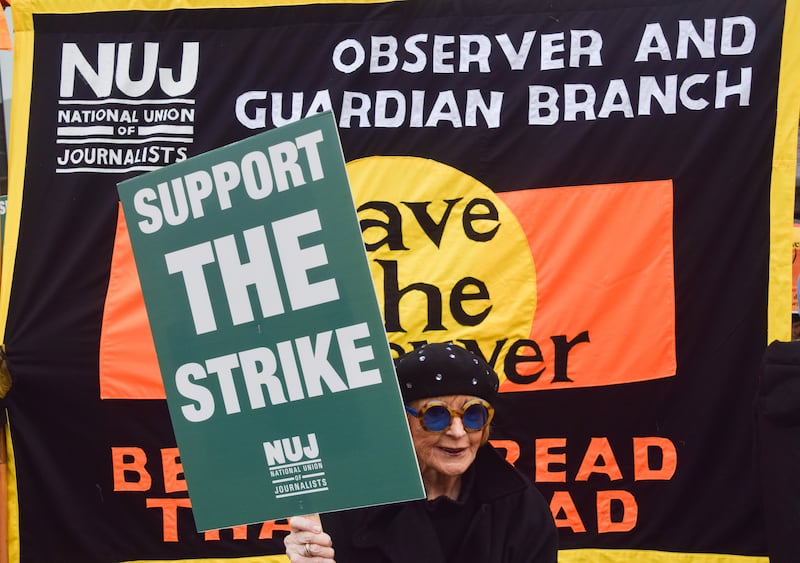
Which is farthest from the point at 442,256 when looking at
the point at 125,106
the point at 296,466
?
the point at 296,466

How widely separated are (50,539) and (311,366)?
6.69 ft

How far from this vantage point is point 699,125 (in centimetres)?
321

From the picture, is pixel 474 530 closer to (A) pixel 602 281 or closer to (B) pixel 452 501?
(B) pixel 452 501

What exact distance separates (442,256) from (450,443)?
130 centimetres

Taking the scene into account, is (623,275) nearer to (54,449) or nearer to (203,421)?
(203,421)

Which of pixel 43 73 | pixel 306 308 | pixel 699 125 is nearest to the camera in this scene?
pixel 306 308

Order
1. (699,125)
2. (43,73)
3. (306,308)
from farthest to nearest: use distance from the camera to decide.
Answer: (43,73)
(699,125)
(306,308)

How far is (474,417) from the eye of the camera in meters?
2.07

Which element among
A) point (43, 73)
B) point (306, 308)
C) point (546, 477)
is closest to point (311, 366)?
point (306, 308)

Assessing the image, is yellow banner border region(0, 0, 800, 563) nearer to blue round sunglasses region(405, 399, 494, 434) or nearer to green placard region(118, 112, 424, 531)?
blue round sunglasses region(405, 399, 494, 434)

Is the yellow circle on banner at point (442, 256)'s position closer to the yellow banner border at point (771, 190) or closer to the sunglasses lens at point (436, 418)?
the yellow banner border at point (771, 190)

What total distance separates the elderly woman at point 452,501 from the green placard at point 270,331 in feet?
0.70

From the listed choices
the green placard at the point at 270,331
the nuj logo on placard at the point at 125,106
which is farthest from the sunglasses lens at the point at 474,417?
the nuj logo on placard at the point at 125,106

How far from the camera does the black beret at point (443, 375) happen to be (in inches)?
81.4
